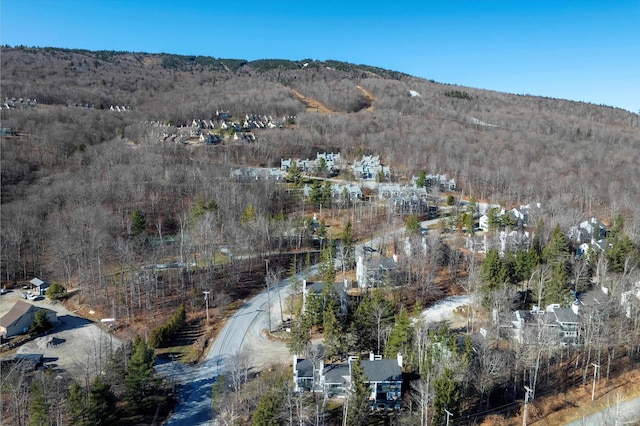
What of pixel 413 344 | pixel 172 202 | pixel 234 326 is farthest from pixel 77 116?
pixel 413 344

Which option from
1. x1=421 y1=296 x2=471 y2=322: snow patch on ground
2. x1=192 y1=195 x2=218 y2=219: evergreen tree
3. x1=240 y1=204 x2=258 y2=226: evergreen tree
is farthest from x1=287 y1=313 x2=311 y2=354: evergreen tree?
x1=192 y1=195 x2=218 y2=219: evergreen tree

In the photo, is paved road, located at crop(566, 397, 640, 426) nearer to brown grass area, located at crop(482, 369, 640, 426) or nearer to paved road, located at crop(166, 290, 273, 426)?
brown grass area, located at crop(482, 369, 640, 426)

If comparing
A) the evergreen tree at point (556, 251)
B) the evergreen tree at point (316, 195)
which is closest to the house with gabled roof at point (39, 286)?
the evergreen tree at point (316, 195)

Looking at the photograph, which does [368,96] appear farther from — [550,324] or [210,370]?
[210,370]

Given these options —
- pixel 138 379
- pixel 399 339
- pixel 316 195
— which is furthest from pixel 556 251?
pixel 138 379

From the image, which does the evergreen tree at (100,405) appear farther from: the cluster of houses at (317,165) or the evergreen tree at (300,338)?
the cluster of houses at (317,165)
